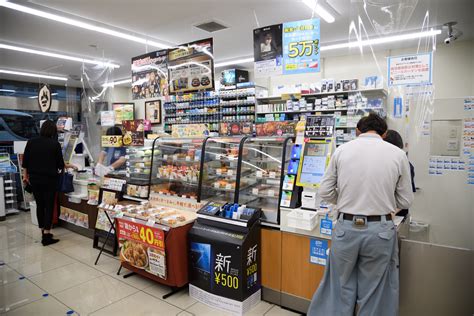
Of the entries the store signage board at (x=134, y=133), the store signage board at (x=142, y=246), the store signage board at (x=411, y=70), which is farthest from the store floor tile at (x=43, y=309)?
the store signage board at (x=411, y=70)

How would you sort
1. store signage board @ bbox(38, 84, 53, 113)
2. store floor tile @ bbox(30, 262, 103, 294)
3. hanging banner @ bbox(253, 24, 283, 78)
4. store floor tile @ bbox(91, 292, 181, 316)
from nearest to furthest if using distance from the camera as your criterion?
1. store floor tile @ bbox(91, 292, 181, 316)
2. store floor tile @ bbox(30, 262, 103, 294)
3. hanging banner @ bbox(253, 24, 283, 78)
4. store signage board @ bbox(38, 84, 53, 113)

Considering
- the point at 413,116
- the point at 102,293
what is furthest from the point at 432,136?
the point at 102,293

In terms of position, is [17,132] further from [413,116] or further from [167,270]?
[413,116]

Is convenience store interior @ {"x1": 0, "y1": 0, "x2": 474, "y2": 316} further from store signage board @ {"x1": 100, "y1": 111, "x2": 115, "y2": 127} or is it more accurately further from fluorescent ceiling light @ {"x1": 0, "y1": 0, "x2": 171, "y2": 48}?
store signage board @ {"x1": 100, "y1": 111, "x2": 115, "y2": 127}

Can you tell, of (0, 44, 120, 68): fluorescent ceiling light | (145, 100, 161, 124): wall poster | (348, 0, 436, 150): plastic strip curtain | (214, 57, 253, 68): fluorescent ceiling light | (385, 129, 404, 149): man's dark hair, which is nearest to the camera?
(385, 129, 404, 149): man's dark hair

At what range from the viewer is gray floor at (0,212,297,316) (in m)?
3.25

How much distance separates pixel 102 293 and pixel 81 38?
17.5ft

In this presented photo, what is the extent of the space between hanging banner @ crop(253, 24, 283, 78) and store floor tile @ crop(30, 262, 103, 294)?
3633 millimetres

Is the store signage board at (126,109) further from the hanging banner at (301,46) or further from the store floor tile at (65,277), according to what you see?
the hanging banner at (301,46)

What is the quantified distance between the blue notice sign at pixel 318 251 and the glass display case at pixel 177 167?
5.43 ft

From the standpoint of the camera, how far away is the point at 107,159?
5.58 m


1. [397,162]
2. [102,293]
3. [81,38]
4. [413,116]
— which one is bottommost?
[102,293]

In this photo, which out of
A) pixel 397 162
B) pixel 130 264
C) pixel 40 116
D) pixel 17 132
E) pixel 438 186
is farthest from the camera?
pixel 40 116

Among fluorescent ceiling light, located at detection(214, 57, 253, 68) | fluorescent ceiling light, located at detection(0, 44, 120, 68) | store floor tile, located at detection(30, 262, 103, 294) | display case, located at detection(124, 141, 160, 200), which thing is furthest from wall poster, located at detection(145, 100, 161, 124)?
store floor tile, located at detection(30, 262, 103, 294)
